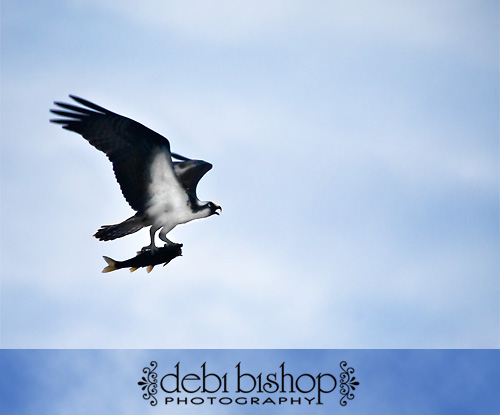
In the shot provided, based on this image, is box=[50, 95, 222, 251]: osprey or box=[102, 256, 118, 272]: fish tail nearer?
box=[102, 256, 118, 272]: fish tail

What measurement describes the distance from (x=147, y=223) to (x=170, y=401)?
129 inches

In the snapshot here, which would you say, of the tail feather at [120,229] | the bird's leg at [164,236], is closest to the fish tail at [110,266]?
the tail feather at [120,229]

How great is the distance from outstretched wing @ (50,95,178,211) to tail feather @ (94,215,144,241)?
0.24 metres

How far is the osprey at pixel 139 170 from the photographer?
1153cm

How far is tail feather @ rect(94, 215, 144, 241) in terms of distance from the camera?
451 inches

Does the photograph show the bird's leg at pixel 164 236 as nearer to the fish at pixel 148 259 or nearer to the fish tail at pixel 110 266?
the fish at pixel 148 259

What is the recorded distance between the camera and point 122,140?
1162 cm

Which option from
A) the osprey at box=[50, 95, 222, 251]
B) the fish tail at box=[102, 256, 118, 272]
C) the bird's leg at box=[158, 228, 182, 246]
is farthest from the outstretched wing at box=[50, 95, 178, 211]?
the fish tail at box=[102, 256, 118, 272]

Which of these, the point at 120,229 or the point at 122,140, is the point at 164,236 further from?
the point at 122,140

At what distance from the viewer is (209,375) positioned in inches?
525

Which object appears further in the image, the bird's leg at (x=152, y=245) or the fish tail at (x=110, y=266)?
the bird's leg at (x=152, y=245)

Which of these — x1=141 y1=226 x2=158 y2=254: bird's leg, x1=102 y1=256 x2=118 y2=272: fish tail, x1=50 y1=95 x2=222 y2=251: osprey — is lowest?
x1=102 y1=256 x2=118 y2=272: fish tail

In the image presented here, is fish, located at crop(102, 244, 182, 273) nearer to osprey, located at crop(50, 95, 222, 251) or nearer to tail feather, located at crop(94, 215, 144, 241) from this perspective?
osprey, located at crop(50, 95, 222, 251)

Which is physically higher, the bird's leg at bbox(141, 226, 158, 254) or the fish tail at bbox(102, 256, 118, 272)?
the bird's leg at bbox(141, 226, 158, 254)
